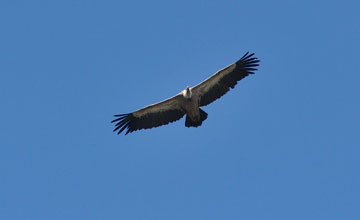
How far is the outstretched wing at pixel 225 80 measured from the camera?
25.7 meters

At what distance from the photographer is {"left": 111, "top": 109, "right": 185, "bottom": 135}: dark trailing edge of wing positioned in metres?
26.1

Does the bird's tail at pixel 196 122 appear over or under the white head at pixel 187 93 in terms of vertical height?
under

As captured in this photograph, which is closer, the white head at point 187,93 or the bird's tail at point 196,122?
the white head at point 187,93

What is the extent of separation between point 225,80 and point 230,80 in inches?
6.9

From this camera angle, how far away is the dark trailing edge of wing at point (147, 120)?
85.7 ft

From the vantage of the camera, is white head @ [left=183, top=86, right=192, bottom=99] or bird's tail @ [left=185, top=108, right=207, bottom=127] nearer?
white head @ [left=183, top=86, right=192, bottom=99]

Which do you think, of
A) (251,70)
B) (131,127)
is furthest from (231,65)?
(131,127)

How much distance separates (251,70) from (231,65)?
0.73 meters

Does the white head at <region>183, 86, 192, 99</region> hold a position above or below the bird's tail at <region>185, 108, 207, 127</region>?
above

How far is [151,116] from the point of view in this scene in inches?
1032

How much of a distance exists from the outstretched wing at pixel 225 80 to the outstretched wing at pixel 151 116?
971 millimetres

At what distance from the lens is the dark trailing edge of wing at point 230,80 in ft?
84.4

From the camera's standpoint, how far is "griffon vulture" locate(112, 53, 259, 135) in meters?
25.6

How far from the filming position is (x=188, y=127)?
25766 millimetres
